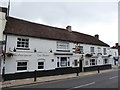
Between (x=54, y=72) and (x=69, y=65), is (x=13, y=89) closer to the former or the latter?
(x=54, y=72)

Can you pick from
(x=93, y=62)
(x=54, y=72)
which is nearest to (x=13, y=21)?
(x=54, y=72)

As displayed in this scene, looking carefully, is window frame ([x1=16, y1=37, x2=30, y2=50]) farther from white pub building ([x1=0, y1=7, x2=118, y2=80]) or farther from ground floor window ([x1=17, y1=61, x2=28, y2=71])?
ground floor window ([x1=17, y1=61, x2=28, y2=71])

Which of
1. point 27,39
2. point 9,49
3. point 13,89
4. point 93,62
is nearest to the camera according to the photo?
point 13,89

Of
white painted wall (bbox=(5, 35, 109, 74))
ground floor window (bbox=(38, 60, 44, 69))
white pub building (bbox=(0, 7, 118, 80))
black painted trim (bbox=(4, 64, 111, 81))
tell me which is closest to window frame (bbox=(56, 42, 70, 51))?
white pub building (bbox=(0, 7, 118, 80))

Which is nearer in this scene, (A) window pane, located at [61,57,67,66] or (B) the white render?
(B) the white render

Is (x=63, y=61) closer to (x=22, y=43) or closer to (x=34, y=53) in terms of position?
(x=34, y=53)

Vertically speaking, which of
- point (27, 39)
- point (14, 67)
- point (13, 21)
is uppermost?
point (13, 21)

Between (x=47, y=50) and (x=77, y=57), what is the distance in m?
6.16

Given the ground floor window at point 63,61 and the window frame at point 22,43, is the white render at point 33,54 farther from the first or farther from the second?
the ground floor window at point 63,61

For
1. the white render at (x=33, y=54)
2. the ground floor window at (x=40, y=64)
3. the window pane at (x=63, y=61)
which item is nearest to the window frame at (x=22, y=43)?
the white render at (x=33, y=54)

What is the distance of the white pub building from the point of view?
12.9 m

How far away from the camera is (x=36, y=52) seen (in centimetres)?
1491

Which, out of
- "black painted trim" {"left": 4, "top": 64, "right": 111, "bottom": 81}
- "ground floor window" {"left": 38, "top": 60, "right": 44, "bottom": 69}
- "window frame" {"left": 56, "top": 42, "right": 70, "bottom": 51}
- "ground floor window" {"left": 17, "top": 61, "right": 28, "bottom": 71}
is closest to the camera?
"black painted trim" {"left": 4, "top": 64, "right": 111, "bottom": 81}

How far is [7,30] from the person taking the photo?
43.7 feet
